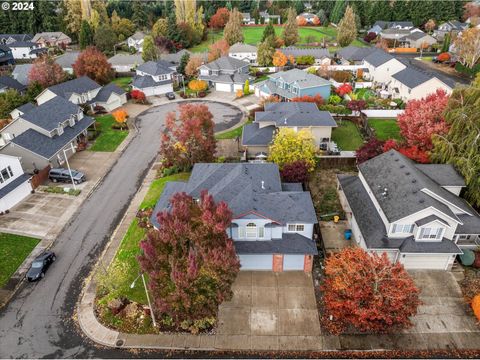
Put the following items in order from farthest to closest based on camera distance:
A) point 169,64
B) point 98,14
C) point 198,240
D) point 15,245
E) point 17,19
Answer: point 17,19 → point 98,14 → point 169,64 → point 15,245 → point 198,240

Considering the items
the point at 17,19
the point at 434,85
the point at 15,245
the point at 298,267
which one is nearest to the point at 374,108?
the point at 434,85

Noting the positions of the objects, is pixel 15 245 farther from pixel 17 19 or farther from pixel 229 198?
pixel 17 19

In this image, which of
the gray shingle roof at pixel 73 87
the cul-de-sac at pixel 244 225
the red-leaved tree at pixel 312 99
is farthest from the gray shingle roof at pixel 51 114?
the red-leaved tree at pixel 312 99

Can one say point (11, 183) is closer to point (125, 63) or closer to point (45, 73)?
point (45, 73)

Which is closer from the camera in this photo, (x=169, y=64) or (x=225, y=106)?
(x=225, y=106)

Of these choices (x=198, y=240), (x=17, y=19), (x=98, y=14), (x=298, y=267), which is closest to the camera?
(x=198, y=240)

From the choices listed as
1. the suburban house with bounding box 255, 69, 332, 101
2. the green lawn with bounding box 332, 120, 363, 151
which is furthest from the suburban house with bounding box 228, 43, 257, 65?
the green lawn with bounding box 332, 120, 363, 151

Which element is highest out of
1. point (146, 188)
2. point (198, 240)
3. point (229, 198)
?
point (198, 240)

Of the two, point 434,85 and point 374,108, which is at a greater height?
point 434,85
